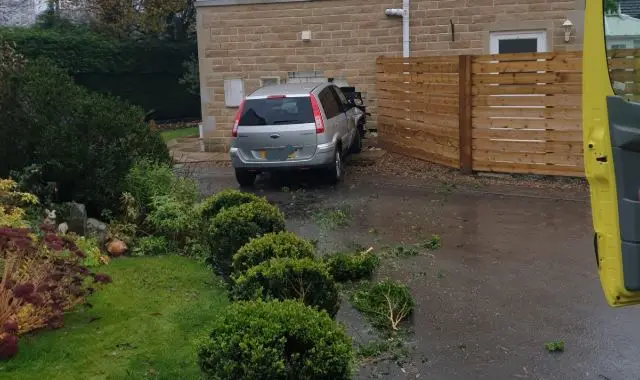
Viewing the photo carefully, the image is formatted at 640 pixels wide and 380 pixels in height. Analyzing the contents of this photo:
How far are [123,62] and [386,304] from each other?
1951cm

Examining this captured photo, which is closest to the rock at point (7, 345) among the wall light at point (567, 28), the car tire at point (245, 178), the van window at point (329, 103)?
the car tire at point (245, 178)

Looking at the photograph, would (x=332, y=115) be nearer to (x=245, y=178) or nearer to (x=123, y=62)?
(x=245, y=178)

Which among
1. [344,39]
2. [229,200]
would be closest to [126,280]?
[229,200]

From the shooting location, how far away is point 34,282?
5.19 metres

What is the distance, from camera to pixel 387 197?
37.2ft

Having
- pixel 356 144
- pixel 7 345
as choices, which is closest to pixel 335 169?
pixel 356 144

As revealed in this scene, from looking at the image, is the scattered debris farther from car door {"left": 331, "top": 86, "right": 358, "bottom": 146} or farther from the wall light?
the wall light

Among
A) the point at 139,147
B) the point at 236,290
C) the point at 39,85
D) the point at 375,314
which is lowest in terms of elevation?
the point at 375,314

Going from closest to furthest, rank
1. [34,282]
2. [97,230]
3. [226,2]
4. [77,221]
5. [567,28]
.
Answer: [34,282], [77,221], [97,230], [567,28], [226,2]

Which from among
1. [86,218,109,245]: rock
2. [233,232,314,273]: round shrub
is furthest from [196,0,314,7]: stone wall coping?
[233,232,314,273]: round shrub

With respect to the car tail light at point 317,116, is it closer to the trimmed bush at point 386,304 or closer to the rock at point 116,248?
the rock at point 116,248

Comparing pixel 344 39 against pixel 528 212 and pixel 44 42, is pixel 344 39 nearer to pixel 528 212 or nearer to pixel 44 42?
pixel 528 212

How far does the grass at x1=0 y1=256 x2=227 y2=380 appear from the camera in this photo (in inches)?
189

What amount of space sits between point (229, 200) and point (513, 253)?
3181mm
